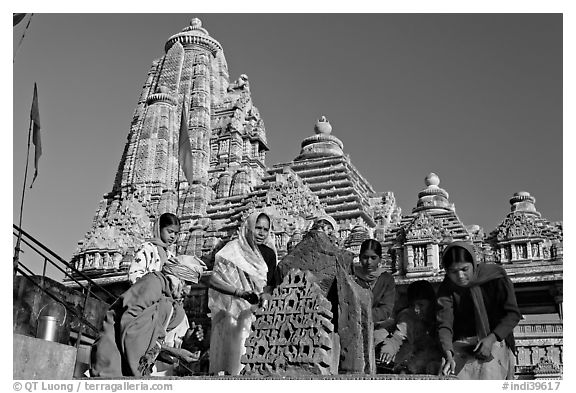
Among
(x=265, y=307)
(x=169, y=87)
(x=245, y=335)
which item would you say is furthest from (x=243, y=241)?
(x=169, y=87)

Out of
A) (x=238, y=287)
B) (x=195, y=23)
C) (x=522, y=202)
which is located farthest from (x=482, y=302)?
(x=195, y=23)

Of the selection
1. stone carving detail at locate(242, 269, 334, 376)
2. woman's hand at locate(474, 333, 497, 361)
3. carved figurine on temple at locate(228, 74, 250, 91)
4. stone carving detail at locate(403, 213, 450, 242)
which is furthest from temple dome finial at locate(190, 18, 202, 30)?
woman's hand at locate(474, 333, 497, 361)

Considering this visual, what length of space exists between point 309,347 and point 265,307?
510 millimetres

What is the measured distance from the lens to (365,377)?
4918 mm

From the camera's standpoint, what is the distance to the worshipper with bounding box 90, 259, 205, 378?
17.7 feet

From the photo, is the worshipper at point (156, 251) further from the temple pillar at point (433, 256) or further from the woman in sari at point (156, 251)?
the temple pillar at point (433, 256)

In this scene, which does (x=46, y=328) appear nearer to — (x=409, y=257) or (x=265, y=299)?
(x=265, y=299)

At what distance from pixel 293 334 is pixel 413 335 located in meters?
1.48

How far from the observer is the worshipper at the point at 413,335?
6.19 m

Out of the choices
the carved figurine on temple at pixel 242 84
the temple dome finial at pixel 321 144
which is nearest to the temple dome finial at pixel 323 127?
the temple dome finial at pixel 321 144

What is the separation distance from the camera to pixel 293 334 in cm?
532
